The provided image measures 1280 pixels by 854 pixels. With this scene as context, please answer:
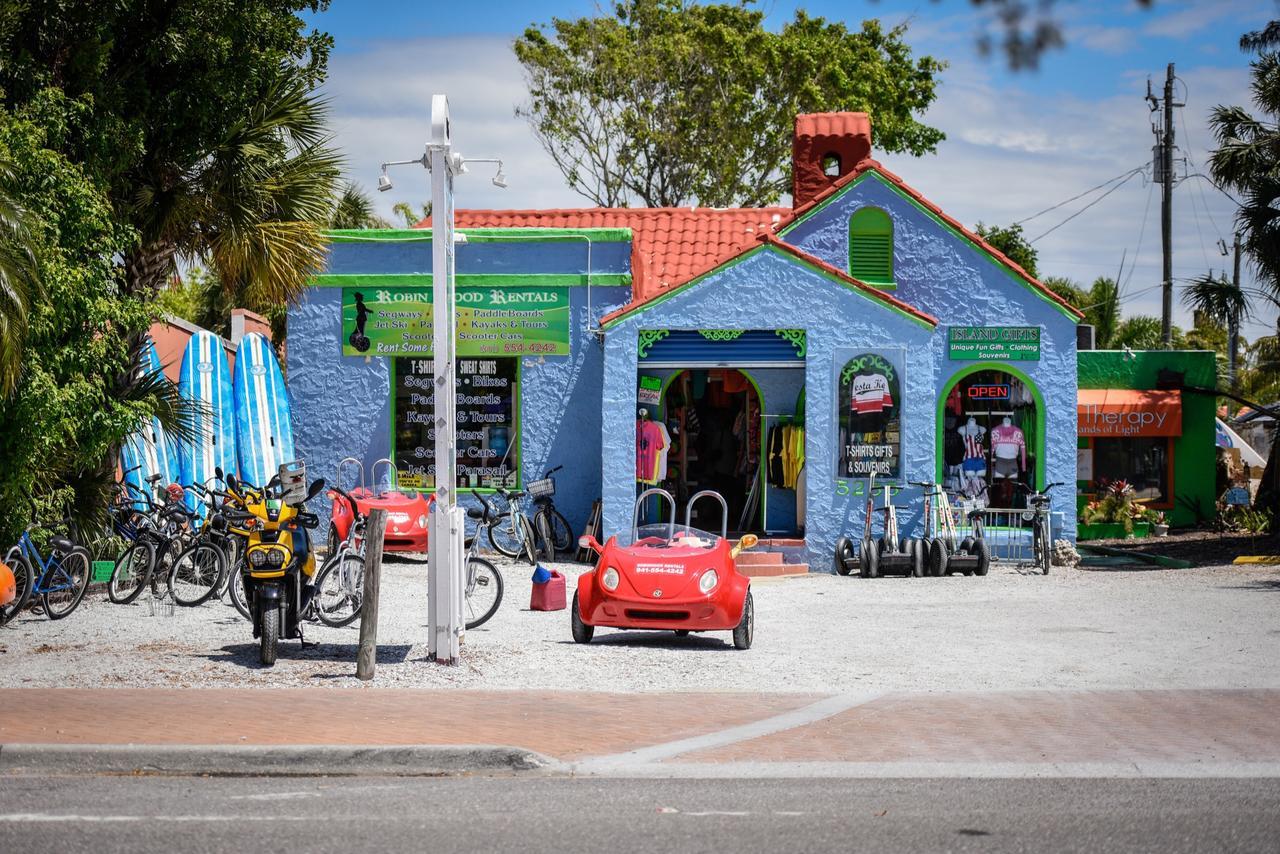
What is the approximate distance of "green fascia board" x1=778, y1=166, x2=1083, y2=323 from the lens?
878 inches

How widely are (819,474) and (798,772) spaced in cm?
1303

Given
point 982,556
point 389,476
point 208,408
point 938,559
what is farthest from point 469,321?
point 982,556

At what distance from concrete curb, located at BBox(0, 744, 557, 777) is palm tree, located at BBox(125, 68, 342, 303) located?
9006mm

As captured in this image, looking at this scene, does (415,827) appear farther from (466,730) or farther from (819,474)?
(819,474)

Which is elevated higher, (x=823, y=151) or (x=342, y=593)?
(x=823, y=151)

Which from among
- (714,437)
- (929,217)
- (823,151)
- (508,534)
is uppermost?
(823,151)

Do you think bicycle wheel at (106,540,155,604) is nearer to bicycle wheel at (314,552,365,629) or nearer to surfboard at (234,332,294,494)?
bicycle wheel at (314,552,365,629)

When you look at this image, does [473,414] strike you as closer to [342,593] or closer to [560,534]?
[560,534]

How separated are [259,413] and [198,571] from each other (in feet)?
19.5

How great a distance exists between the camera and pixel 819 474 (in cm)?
2081

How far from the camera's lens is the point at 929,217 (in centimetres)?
2269

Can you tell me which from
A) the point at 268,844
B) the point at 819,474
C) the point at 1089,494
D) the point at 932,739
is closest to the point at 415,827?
the point at 268,844

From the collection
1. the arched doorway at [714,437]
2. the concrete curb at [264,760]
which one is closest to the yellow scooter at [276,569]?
the concrete curb at [264,760]

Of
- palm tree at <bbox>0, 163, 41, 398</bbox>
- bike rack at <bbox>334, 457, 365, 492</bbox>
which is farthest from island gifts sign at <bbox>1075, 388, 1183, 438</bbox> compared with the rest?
palm tree at <bbox>0, 163, 41, 398</bbox>
